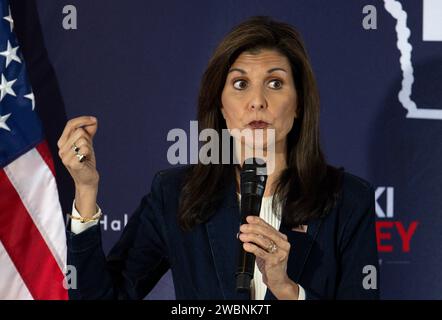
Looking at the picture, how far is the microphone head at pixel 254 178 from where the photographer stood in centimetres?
154

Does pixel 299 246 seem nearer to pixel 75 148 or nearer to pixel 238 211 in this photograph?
pixel 238 211

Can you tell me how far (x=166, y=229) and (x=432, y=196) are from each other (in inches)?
44.0

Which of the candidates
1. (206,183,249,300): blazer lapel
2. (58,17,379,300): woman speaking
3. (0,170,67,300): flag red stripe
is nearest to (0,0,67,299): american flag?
(0,170,67,300): flag red stripe

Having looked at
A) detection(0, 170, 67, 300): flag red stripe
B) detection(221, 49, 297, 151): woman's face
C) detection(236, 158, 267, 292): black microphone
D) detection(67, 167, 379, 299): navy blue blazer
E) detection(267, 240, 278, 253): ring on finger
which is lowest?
detection(0, 170, 67, 300): flag red stripe

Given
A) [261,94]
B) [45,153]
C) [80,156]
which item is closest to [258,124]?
[261,94]

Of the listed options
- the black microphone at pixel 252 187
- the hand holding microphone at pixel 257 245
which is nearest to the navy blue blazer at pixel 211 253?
the hand holding microphone at pixel 257 245

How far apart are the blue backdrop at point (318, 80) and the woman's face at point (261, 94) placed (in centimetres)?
76

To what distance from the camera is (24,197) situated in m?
2.52

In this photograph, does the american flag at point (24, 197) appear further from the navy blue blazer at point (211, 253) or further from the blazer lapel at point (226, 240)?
the blazer lapel at point (226, 240)

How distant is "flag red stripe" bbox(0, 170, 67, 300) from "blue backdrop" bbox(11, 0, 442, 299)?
0.71 ft

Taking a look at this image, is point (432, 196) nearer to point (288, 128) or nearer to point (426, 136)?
point (426, 136)

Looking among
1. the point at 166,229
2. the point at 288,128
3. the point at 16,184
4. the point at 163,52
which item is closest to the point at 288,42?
the point at 288,128

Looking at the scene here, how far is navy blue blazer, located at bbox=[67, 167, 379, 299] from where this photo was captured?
1.75 meters

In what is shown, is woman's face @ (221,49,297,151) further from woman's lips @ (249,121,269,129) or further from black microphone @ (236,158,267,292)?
black microphone @ (236,158,267,292)
